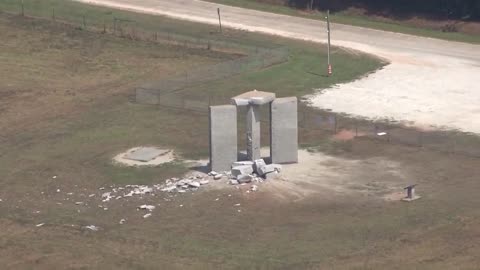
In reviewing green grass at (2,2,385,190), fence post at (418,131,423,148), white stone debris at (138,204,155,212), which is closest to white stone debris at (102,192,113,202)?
green grass at (2,2,385,190)

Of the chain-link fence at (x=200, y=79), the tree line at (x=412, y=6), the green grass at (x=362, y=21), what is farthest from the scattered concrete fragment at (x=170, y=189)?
the tree line at (x=412, y=6)

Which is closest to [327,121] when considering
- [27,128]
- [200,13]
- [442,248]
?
[27,128]

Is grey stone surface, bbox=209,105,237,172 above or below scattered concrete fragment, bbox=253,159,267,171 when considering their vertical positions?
above

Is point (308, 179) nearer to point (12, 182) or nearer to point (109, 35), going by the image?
point (12, 182)

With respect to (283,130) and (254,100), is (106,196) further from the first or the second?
(283,130)

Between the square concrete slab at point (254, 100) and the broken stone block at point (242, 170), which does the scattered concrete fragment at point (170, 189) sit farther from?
the square concrete slab at point (254, 100)

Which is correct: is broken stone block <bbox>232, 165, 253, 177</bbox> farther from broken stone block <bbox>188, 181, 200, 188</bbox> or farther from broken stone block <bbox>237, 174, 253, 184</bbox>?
broken stone block <bbox>188, 181, 200, 188</bbox>

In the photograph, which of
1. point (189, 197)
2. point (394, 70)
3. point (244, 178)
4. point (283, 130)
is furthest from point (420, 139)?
point (394, 70)
